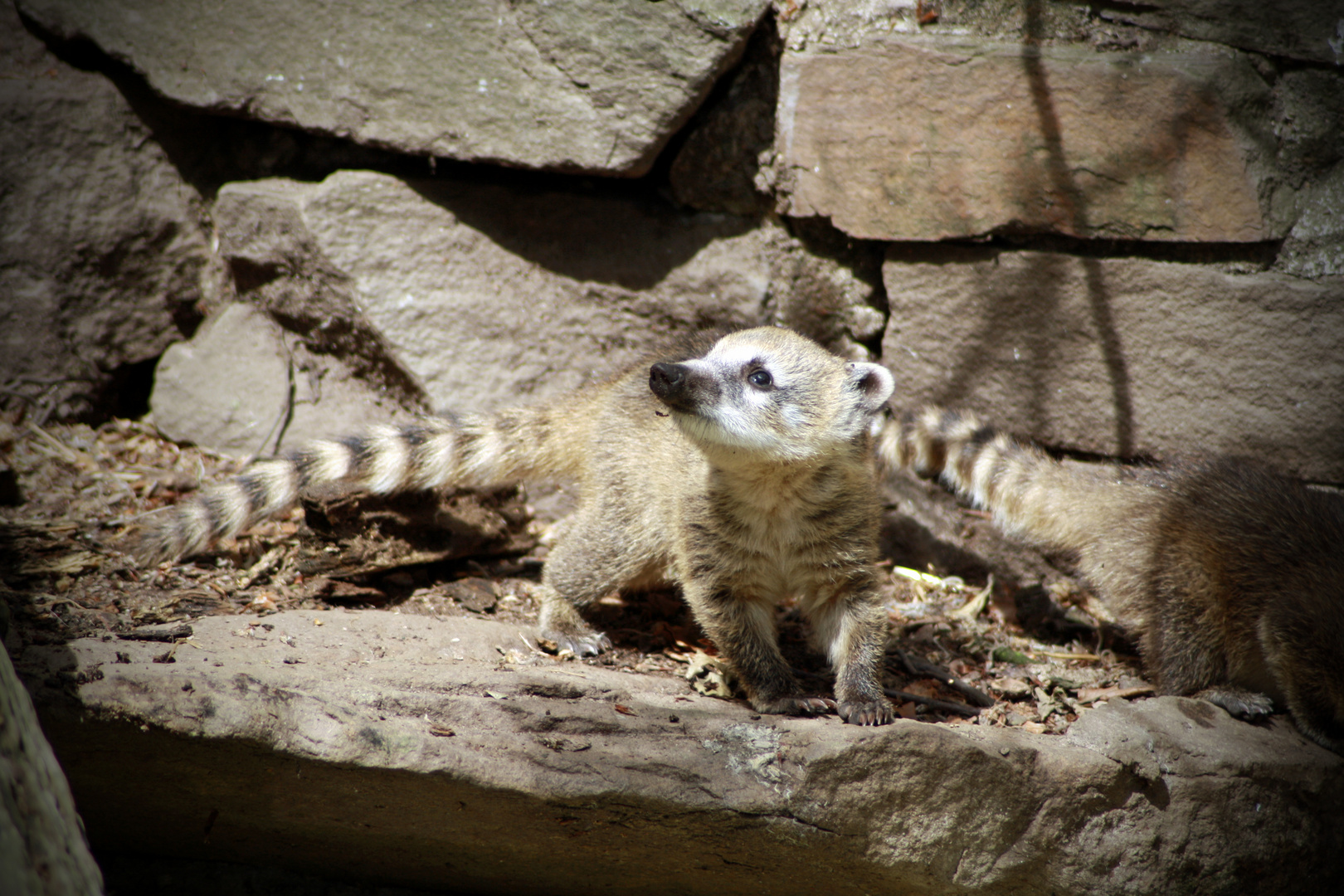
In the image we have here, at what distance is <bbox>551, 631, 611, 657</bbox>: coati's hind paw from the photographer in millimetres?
3422

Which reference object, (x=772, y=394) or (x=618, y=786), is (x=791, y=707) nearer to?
(x=618, y=786)

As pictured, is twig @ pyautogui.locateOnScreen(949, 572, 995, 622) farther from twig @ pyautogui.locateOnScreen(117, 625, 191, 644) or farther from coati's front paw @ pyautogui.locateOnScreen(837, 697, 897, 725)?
twig @ pyautogui.locateOnScreen(117, 625, 191, 644)

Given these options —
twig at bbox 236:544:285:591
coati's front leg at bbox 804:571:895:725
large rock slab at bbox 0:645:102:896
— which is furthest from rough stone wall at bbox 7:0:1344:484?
large rock slab at bbox 0:645:102:896

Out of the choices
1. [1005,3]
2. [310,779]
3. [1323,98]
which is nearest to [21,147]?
[310,779]

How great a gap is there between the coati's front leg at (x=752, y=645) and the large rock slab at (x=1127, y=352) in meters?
1.55

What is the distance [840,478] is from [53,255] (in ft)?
12.5

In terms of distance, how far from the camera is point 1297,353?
11.5 ft

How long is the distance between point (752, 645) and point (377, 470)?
1686 millimetres

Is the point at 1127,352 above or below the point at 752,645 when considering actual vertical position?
above

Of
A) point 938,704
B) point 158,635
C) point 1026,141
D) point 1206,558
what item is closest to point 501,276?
point 158,635

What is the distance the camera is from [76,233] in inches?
169

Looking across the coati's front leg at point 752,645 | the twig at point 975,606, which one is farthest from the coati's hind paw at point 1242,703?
the coati's front leg at point 752,645

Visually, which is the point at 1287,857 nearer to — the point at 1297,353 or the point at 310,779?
the point at 1297,353

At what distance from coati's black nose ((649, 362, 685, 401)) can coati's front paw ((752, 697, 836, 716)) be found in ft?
3.44
